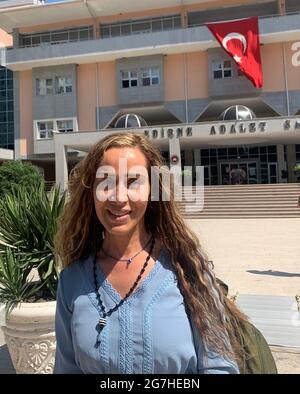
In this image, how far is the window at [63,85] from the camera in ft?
111

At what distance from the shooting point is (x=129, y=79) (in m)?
32.9

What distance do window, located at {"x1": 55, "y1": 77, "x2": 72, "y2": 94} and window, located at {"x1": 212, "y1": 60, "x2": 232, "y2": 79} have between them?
11.0 meters

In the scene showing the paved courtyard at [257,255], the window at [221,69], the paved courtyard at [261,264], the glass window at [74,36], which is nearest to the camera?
the paved courtyard at [261,264]

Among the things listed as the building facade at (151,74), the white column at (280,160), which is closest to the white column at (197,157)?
the building facade at (151,74)

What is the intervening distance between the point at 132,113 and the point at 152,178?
31.9m

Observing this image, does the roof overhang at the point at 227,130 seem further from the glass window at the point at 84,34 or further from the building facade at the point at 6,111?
the building facade at the point at 6,111

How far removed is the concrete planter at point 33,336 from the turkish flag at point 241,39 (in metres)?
28.6

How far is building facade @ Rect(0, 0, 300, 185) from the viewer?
101 ft

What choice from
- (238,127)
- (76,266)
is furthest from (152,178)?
(238,127)

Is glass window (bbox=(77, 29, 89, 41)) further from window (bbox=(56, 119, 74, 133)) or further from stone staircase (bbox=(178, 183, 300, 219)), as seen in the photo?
stone staircase (bbox=(178, 183, 300, 219))

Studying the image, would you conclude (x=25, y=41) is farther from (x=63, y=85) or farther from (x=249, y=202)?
(x=249, y=202)

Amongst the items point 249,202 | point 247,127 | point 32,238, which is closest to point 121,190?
point 32,238

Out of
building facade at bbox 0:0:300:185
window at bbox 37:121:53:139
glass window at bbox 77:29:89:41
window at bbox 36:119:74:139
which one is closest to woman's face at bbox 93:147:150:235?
building facade at bbox 0:0:300:185

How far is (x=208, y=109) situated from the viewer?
3228 cm
